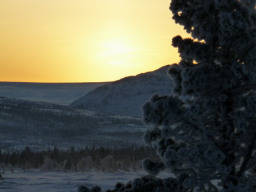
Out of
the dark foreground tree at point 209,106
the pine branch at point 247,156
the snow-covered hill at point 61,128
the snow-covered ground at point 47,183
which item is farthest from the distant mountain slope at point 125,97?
the pine branch at point 247,156

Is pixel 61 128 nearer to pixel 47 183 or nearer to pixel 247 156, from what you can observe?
pixel 47 183

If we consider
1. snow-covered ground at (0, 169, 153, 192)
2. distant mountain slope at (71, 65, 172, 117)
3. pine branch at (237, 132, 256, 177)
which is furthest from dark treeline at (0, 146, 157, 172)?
distant mountain slope at (71, 65, 172, 117)

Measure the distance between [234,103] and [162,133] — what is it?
111 cm

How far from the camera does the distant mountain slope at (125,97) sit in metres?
177

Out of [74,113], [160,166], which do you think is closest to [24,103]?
[74,113]

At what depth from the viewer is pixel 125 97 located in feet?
609

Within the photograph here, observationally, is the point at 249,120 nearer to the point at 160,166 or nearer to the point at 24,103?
the point at 160,166

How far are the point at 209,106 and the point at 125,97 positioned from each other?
178 metres

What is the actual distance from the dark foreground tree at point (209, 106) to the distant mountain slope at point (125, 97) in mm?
160755

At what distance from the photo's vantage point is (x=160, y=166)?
333 inches

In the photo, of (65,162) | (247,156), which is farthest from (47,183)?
(247,156)

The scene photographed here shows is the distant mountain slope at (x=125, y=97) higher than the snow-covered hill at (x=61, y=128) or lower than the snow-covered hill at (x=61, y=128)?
higher

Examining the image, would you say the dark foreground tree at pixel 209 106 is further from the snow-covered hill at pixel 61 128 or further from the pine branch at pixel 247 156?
the snow-covered hill at pixel 61 128

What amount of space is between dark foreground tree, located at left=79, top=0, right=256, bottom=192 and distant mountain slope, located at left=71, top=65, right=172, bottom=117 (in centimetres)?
16075
